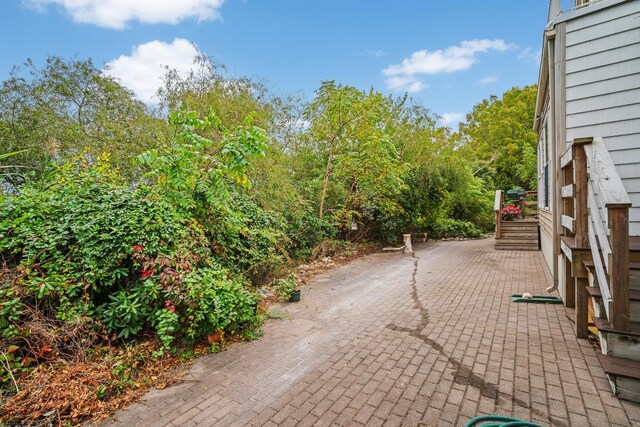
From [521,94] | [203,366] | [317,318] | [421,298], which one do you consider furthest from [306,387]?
[521,94]

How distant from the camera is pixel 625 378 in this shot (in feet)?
7.31

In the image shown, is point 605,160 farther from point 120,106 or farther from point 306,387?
point 120,106

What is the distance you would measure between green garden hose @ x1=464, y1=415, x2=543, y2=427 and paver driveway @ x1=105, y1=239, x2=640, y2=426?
0.28ft

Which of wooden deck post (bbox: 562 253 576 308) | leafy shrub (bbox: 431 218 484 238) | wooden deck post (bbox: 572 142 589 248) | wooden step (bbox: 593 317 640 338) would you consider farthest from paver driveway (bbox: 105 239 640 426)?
leafy shrub (bbox: 431 218 484 238)

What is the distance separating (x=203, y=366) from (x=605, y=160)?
4.50 meters

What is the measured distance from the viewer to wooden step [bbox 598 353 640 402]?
221 centimetres

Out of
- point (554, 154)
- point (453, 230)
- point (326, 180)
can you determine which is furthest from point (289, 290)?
point (453, 230)

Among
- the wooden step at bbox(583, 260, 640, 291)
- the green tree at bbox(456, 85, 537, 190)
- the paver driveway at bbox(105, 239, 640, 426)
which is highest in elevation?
the green tree at bbox(456, 85, 537, 190)

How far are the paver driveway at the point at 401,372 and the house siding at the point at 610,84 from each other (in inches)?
85.6

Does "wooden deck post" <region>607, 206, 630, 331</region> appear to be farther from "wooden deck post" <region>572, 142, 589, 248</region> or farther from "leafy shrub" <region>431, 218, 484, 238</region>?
"leafy shrub" <region>431, 218, 484, 238</region>

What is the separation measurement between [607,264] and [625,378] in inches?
34.1

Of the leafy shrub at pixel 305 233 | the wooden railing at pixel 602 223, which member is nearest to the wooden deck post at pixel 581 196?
the wooden railing at pixel 602 223

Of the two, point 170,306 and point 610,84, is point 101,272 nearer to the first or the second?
point 170,306

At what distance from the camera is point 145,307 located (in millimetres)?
3389
